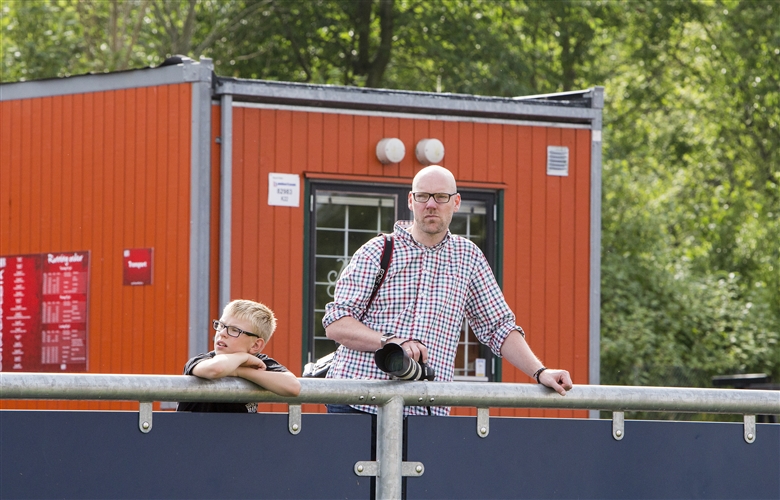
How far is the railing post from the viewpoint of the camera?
11.3 ft

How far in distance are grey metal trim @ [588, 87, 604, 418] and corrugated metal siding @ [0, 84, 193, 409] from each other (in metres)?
2.81

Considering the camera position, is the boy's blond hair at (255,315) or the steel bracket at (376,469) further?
the boy's blond hair at (255,315)

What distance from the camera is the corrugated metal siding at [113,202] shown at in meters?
7.43

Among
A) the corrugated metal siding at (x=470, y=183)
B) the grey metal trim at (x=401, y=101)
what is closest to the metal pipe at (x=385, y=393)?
the corrugated metal siding at (x=470, y=183)

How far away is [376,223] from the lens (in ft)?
26.1

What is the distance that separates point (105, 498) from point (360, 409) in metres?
0.82

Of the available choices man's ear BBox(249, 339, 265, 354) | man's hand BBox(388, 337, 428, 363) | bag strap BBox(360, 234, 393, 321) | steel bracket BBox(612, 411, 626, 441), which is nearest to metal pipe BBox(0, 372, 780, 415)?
steel bracket BBox(612, 411, 626, 441)

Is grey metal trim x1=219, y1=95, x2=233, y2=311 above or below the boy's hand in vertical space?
above

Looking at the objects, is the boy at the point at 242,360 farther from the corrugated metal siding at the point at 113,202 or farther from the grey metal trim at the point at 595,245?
the grey metal trim at the point at 595,245

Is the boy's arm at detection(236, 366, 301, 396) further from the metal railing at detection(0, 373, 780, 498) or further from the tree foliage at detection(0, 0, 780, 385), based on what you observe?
the tree foliage at detection(0, 0, 780, 385)

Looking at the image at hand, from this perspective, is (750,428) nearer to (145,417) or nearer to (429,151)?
(145,417)

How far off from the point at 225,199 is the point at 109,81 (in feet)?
3.58

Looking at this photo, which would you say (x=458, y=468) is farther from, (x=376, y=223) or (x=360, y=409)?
(x=376, y=223)

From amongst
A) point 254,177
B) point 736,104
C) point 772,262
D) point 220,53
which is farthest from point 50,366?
point 736,104
